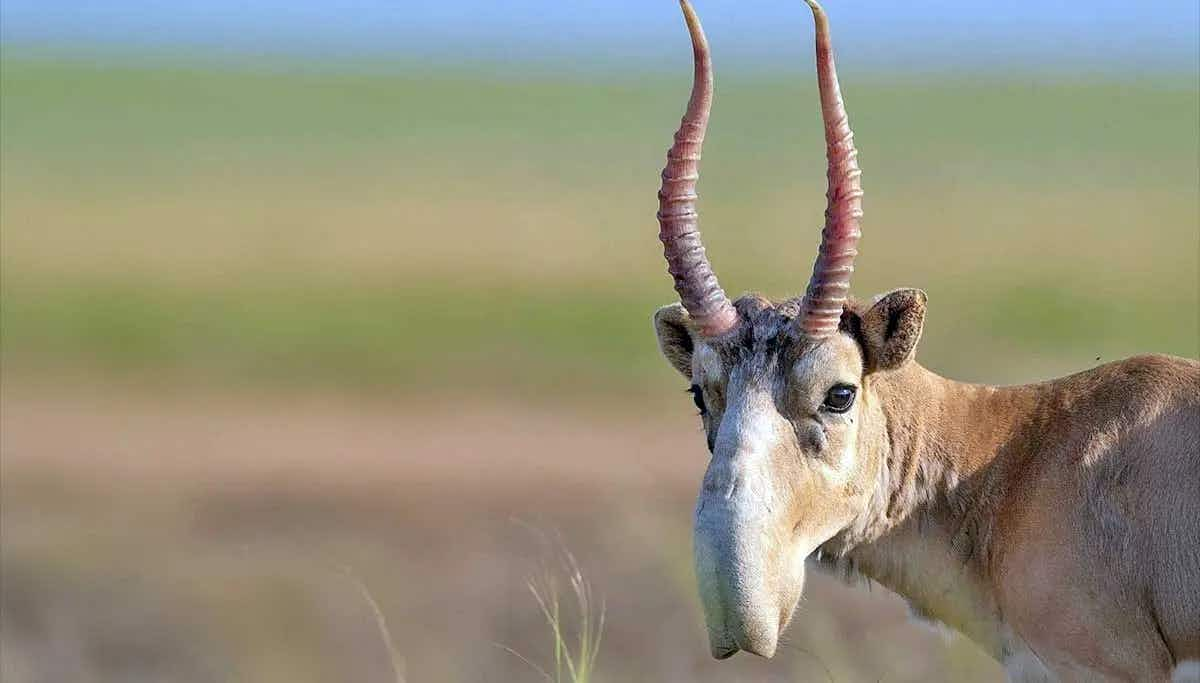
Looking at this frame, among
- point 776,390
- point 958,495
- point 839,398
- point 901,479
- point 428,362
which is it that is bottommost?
point 428,362

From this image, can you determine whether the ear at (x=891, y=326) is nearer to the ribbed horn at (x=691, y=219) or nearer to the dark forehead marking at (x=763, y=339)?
the dark forehead marking at (x=763, y=339)

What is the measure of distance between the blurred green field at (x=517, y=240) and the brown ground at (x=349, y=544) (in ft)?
10.8

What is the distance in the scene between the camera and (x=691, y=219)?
9.90 metres

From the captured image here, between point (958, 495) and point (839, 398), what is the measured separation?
3.74ft

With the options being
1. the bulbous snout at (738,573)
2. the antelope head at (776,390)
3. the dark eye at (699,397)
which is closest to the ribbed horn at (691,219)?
the antelope head at (776,390)

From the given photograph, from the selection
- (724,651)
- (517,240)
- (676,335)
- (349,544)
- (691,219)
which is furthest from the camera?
(517,240)

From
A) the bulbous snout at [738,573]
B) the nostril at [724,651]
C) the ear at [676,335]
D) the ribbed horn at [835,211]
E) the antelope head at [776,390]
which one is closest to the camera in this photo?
the bulbous snout at [738,573]

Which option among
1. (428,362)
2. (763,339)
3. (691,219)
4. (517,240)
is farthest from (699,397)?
(517,240)

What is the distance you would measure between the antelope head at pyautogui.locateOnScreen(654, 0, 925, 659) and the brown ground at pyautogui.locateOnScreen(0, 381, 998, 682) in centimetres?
151

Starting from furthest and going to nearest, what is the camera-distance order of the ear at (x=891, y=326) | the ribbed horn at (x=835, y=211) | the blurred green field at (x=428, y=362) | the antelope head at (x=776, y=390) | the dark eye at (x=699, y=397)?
the blurred green field at (x=428, y=362) < the dark eye at (x=699, y=397) < the ear at (x=891, y=326) < the ribbed horn at (x=835, y=211) < the antelope head at (x=776, y=390)

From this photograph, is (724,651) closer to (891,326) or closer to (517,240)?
(891,326)

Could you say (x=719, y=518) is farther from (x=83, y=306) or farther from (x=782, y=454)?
(x=83, y=306)

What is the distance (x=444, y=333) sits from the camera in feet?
127

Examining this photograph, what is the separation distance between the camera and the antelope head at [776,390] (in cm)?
921
